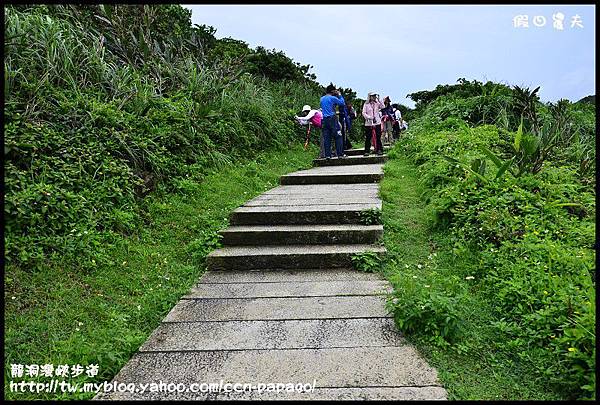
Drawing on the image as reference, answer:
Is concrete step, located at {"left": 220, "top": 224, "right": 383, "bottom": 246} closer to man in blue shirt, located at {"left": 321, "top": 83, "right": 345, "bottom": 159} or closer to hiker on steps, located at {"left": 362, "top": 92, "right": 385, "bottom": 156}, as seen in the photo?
man in blue shirt, located at {"left": 321, "top": 83, "right": 345, "bottom": 159}

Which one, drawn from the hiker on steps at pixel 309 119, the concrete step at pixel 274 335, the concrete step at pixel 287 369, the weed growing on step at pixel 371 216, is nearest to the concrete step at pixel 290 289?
the concrete step at pixel 274 335

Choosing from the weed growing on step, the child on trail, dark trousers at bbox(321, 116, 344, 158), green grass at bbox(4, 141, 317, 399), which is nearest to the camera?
green grass at bbox(4, 141, 317, 399)

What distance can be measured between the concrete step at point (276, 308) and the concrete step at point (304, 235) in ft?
3.33

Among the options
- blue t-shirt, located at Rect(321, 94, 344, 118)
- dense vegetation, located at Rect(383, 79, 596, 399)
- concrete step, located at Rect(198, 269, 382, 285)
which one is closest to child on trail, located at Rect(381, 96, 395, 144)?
blue t-shirt, located at Rect(321, 94, 344, 118)

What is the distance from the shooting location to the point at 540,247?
3717mm

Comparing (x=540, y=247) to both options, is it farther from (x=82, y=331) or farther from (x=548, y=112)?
(x=548, y=112)

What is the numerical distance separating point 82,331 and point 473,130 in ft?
23.8

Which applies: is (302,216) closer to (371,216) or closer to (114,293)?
(371,216)

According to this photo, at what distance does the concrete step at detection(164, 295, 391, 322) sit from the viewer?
3.34 metres

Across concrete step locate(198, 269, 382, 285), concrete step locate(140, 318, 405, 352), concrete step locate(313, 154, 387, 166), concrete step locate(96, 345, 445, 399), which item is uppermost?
concrete step locate(313, 154, 387, 166)

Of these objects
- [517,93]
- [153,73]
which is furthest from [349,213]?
[517,93]

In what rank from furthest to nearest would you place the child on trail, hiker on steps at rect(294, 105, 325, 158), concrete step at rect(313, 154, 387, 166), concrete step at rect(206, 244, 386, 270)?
the child on trail, hiker on steps at rect(294, 105, 325, 158), concrete step at rect(313, 154, 387, 166), concrete step at rect(206, 244, 386, 270)

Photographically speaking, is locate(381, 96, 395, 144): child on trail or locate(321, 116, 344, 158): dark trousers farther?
locate(381, 96, 395, 144): child on trail

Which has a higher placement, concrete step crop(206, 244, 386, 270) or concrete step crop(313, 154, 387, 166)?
concrete step crop(313, 154, 387, 166)
